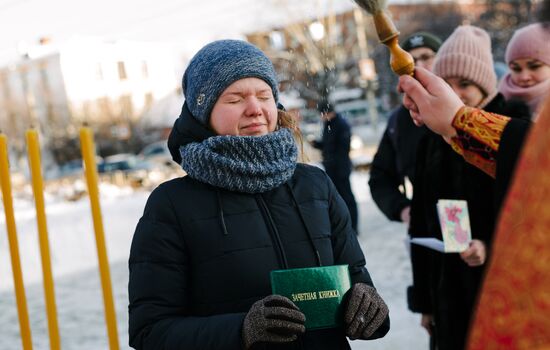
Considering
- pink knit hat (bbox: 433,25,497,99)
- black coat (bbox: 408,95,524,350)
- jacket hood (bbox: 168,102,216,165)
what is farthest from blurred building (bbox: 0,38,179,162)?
jacket hood (bbox: 168,102,216,165)

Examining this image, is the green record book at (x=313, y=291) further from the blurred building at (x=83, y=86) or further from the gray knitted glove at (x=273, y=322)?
the blurred building at (x=83, y=86)

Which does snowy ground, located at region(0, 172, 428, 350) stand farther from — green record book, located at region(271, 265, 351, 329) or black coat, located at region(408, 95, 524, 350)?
green record book, located at region(271, 265, 351, 329)

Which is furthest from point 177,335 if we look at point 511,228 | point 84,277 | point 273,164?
point 84,277

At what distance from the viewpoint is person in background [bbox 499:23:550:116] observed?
314cm

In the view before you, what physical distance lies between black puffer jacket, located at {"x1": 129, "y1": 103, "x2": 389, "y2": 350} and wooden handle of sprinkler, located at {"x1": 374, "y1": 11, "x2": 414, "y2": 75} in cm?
47

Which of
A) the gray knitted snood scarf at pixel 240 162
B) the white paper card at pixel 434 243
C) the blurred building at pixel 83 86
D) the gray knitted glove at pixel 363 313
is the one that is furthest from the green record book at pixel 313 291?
the blurred building at pixel 83 86

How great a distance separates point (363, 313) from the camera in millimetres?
1615

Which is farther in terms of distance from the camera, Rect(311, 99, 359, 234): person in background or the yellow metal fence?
Rect(311, 99, 359, 234): person in background

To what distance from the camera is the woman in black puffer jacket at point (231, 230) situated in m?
1.68

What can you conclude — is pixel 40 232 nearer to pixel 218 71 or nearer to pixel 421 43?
pixel 218 71

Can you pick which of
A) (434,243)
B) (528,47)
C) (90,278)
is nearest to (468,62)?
(528,47)

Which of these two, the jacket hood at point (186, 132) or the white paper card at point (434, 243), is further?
the white paper card at point (434, 243)

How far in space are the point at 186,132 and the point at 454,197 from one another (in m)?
1.26

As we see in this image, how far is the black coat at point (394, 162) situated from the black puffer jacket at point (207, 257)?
6.14ft
